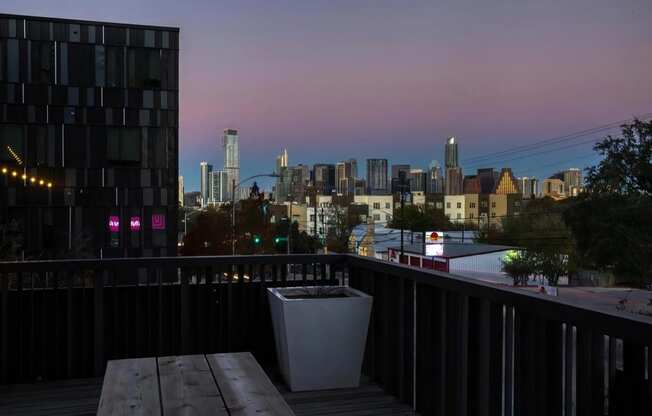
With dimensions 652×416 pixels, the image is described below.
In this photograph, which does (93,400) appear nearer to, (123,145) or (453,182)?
(123,145)

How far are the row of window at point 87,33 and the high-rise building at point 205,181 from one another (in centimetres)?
2704

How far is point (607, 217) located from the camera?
27812 mm

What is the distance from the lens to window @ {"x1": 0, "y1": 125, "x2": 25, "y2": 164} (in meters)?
23.6

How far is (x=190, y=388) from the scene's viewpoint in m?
1.94

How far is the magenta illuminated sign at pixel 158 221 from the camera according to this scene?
2520 cm

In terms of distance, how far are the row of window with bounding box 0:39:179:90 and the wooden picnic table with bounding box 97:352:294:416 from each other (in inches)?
973

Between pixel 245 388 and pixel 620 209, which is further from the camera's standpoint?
pixel 620 209

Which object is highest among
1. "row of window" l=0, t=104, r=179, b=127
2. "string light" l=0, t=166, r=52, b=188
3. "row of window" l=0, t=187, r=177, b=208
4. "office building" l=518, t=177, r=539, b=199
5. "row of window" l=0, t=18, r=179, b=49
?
"row of window" l=0, t=18, r=179, b=49

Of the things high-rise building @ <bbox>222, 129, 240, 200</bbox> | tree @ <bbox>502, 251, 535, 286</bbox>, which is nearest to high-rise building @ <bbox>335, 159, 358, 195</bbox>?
high-rise building @ <bbox>222, 129, 240, 200</bbox>

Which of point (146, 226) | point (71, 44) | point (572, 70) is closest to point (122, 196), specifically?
point (146, 226)

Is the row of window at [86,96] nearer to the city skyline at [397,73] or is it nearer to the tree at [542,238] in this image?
the city skyline at [397,73]

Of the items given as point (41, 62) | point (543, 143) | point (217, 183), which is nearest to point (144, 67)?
point (41, 62)

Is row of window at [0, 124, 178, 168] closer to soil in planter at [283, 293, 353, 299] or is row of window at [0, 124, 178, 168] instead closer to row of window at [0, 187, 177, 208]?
row of window at [0, 187, 177, 208]

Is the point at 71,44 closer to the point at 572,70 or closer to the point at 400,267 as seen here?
the point at 400,267
